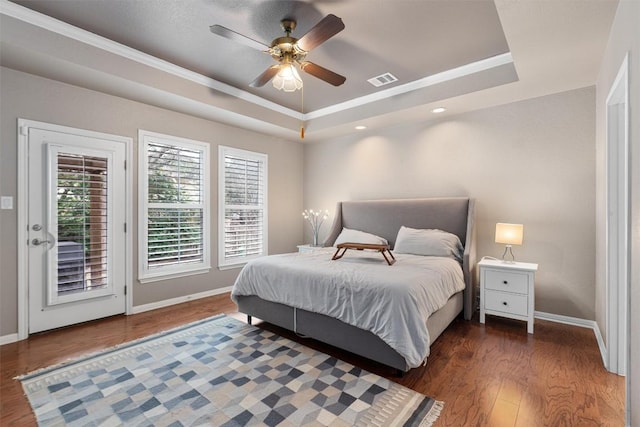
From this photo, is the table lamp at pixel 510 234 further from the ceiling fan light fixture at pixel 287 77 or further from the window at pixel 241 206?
the window at pixel 241 206

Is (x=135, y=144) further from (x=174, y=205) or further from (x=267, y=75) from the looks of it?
(x=267, y=75)

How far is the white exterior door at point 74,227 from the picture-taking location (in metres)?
2.98

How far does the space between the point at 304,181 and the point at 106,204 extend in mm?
3300

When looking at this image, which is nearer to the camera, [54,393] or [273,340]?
[54,393]

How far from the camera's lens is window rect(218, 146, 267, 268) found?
15.0 ft

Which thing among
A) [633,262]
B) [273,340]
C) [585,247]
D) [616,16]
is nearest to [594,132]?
[585,247]

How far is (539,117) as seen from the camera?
134 inches

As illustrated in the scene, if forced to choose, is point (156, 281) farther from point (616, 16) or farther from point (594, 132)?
point (594, 132)

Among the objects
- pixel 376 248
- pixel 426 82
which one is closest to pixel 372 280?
pixel 376 248

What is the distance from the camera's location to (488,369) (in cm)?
233

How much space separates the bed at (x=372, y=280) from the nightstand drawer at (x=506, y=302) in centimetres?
20

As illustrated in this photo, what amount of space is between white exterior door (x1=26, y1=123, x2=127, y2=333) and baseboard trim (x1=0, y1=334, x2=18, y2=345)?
116 millimetres

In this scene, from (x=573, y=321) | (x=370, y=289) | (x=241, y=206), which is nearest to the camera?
(x=370, y=289)

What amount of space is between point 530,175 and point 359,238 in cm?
221
